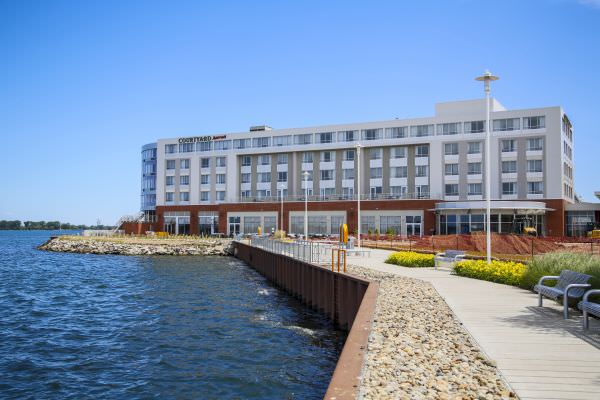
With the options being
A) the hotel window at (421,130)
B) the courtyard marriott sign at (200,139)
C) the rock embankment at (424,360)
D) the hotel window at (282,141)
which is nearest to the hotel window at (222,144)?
the courtyard marriott sign at (200,139)

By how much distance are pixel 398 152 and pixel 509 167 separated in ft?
46.3

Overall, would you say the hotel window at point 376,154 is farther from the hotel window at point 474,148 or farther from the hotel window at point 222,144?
the hotel window at point 222,144

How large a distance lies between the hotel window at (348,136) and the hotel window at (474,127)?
14.7 metres

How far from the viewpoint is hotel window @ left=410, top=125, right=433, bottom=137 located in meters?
68.0

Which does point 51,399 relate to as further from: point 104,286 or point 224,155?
point 224,155

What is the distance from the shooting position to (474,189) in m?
65.2

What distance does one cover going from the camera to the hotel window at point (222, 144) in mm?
81375

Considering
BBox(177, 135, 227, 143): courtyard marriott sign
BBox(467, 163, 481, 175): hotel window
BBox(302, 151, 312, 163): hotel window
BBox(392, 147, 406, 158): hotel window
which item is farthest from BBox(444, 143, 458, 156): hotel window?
BBox(177, 135, 227, 143): courtyard marriott sign

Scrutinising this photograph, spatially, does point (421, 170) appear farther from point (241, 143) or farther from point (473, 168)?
point (241, 143)

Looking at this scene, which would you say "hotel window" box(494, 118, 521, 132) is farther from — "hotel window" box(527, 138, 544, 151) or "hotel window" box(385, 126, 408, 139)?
"hotel window" box(385, 126, 408, 139)

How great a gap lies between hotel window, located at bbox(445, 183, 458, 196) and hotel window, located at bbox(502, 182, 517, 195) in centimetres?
567

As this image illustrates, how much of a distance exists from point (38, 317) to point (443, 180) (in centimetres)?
5504

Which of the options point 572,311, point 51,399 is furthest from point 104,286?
point 572,311

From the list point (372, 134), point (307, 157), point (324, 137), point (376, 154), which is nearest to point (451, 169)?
point (376, 154)
